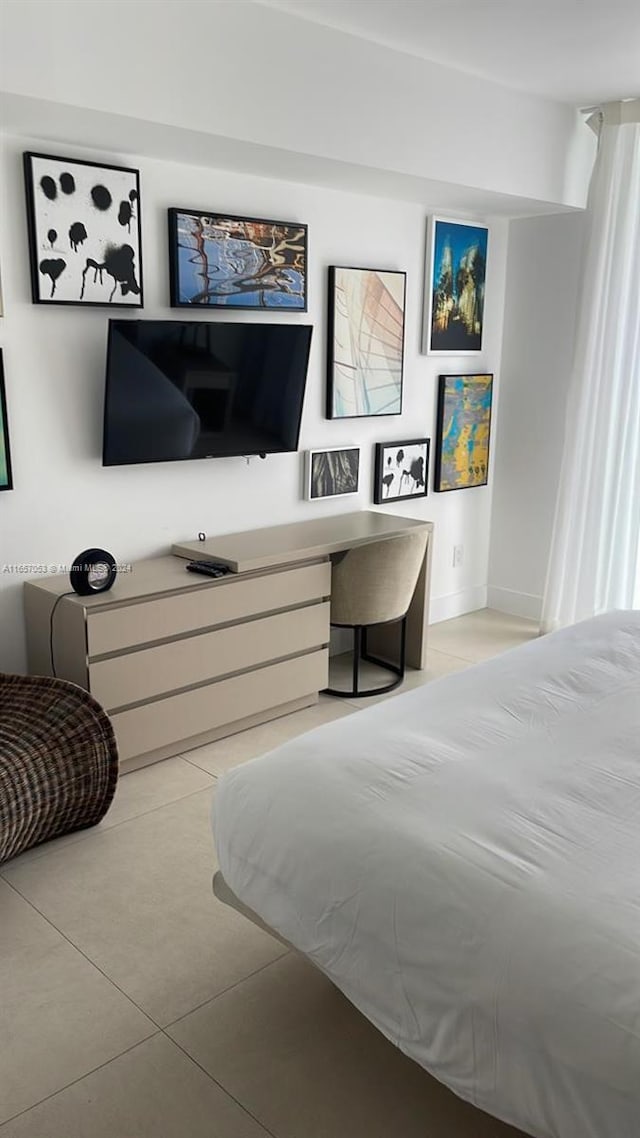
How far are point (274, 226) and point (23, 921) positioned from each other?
281 centimetres

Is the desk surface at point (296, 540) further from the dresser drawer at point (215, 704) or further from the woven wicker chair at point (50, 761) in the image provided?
the woven wicker chair at point (50, 761)

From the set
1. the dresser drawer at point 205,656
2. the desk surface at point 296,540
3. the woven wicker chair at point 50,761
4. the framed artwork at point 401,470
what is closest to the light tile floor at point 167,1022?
the woven wicker chair at point 50,761

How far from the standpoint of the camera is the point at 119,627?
10.3 ft

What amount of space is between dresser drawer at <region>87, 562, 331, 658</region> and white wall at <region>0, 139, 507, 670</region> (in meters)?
0.43

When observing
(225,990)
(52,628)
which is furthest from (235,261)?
(225,990)

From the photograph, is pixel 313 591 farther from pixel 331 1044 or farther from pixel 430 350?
pixel 331 1044

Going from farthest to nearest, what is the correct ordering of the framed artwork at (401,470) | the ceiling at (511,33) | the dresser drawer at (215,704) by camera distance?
the framed artwork at (401,470) < the dresser drawer at (215,704) < the ceiling at (511,33)

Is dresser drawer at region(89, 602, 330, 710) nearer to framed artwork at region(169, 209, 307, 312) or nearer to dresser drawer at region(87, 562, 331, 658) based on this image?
dresser drawer at region(87, 562, 331, 658)

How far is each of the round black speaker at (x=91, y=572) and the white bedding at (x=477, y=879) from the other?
4.17ft

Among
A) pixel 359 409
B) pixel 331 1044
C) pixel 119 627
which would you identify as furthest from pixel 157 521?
pixel 331 1044

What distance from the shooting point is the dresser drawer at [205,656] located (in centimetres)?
318

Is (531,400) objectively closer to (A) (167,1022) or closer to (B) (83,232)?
(B) (83,232)

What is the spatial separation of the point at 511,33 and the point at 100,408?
204 cm

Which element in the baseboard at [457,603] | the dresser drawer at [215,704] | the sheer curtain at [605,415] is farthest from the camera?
the baseboard at [457,603]
